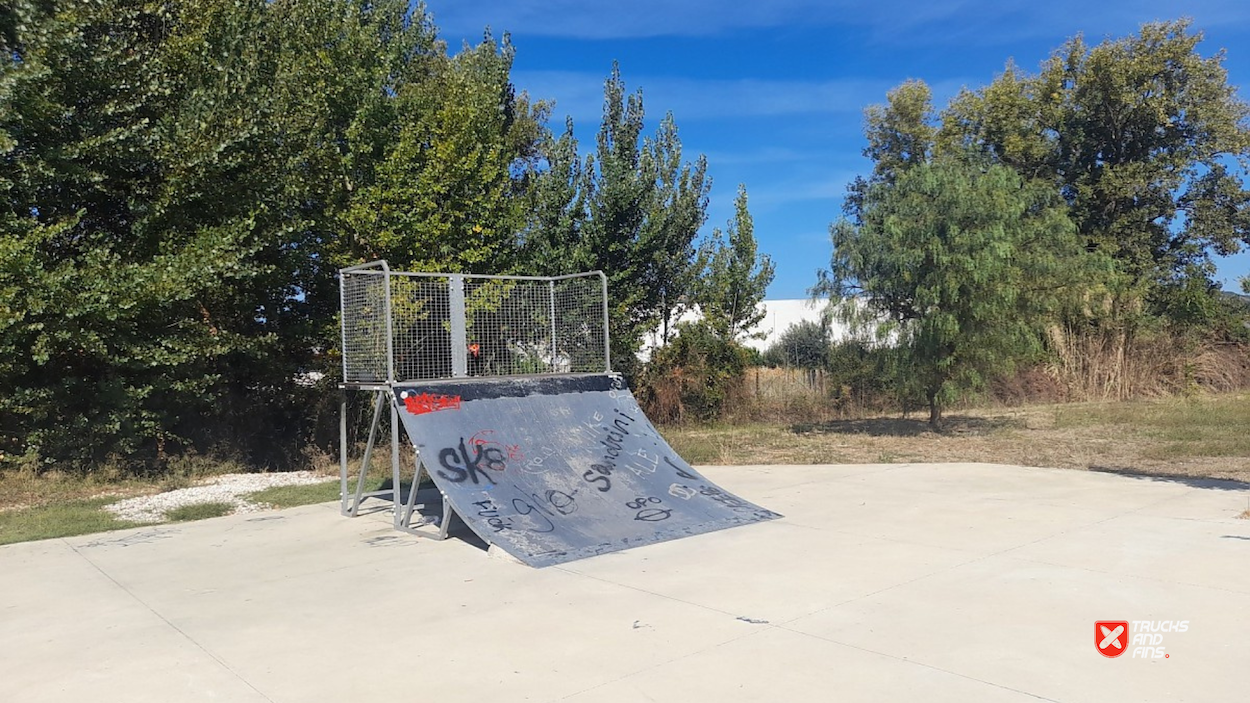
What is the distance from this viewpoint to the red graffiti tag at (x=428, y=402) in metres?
7.75

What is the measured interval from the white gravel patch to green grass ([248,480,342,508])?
155mm

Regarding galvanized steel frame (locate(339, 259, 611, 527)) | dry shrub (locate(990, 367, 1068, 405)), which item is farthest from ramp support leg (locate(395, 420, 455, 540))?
dry shrub (locate(990, 367, 1068, 405))

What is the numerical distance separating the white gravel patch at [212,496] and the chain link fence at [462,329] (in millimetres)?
1959

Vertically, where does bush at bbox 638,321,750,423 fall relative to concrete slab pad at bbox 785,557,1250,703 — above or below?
above

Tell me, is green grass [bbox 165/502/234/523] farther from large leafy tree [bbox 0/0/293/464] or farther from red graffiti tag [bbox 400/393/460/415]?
red graffiti tag [bbox 400/393/460/415]

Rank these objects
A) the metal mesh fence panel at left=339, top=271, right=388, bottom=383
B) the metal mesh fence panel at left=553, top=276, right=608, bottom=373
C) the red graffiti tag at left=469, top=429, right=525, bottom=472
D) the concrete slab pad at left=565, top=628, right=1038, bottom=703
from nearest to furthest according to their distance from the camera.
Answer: the concrete slab pad at left=565, top=628, right=1038, bottom=703
the red graffiti tag at left=469, top=429, right=525, bottom=472
the metal mesh fence panel at left=339, top=271, right=388, bottom=383
the metal mesh fence panel at left=553, top=276, right=608, bottom=373

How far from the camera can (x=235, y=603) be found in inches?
226

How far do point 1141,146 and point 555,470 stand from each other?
2100 centimetres

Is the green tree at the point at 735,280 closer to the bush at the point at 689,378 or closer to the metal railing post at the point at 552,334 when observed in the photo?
the bush at the point at 689,378

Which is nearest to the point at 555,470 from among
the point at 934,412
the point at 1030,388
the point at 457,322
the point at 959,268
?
the point at 457,322

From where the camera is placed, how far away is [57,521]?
29.5 feet

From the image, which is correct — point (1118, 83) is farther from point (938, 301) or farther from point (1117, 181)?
point (938, 301)

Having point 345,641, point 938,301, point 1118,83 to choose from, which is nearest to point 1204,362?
point 1118,83

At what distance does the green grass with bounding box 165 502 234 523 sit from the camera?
9.24 m
